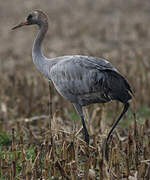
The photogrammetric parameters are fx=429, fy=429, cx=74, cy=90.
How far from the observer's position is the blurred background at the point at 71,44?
854 cm

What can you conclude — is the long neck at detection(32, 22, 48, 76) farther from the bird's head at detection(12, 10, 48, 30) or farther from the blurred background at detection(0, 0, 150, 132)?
the blurred background at detection(0, 0, 150, 132)

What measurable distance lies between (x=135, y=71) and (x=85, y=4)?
31.3ft

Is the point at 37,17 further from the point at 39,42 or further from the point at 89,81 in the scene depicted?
the point at 89,81

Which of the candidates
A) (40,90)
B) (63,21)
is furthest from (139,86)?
(63,21)

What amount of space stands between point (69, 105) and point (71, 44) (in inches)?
217

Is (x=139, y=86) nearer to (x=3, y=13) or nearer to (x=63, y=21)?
(x=63, y=21)

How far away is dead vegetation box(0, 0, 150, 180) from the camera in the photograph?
4.78 metres

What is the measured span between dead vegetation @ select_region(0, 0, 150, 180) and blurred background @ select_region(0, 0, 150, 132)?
20 millimetres

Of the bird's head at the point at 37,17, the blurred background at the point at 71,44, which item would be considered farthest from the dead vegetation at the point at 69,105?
the bird's head at the point at 37,17

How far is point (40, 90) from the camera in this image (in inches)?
356

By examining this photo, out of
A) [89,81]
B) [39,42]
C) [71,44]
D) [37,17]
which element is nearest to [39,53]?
[39,42]

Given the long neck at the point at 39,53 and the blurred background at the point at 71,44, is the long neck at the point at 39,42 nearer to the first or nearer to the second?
the long neck at the point at 39,53

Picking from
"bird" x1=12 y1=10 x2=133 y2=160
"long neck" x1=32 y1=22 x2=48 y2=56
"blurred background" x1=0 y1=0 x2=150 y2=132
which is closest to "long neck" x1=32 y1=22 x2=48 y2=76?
"long neck" x1=32 y1=22 x2=48 y2=56

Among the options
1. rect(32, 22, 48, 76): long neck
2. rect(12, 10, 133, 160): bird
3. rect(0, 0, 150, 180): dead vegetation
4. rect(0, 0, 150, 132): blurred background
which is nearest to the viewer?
rect(0, 0, 150, 180): dead vegetation
